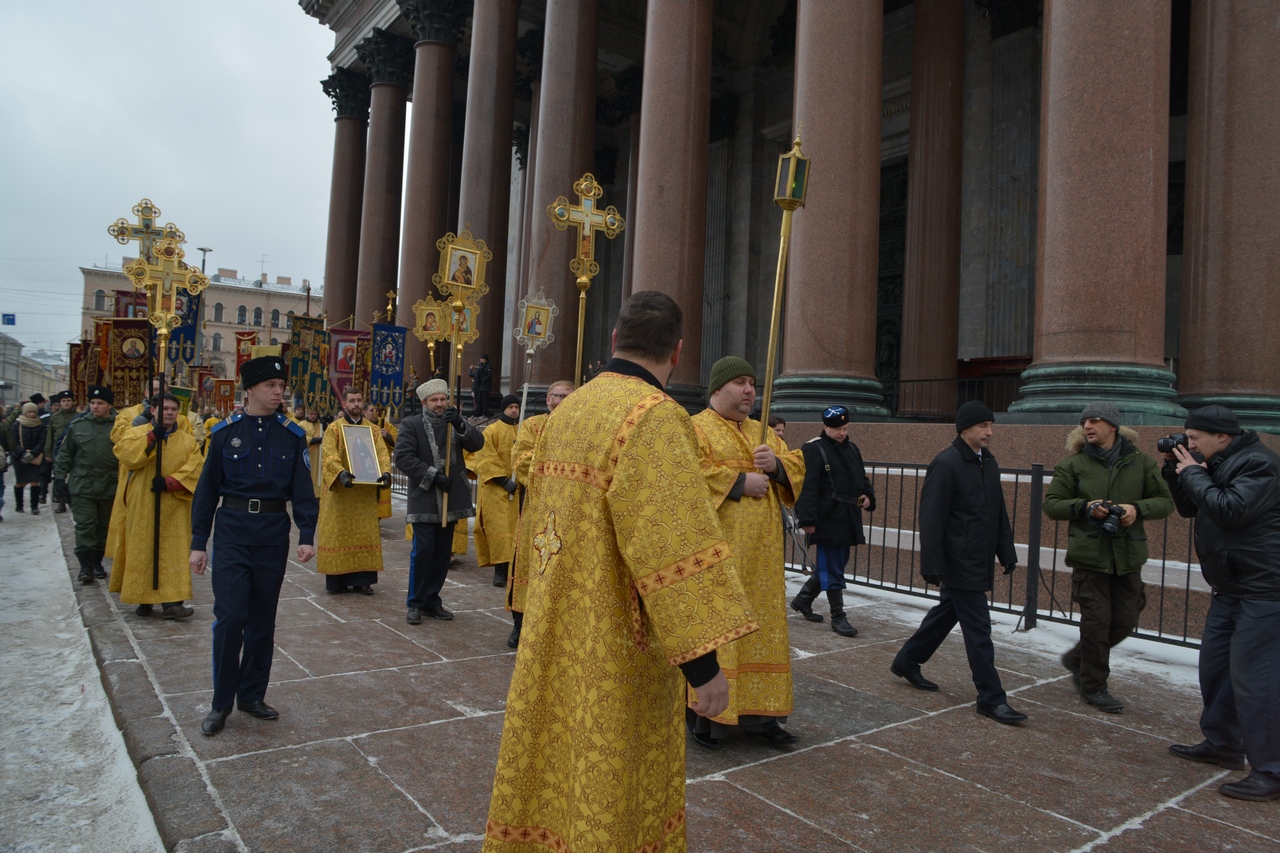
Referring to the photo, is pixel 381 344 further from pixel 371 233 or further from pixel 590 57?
pixel 371 233

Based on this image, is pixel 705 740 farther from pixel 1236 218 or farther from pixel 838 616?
pixel 1236 218

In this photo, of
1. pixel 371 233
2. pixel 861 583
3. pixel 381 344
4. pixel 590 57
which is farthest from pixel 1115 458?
pixel 371 233

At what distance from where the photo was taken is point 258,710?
4.55 metres

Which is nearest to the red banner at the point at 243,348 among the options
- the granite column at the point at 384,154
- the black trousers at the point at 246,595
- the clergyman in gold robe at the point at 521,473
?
the granite column at the point at 384,154

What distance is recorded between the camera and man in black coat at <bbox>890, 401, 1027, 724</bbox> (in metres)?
5.01

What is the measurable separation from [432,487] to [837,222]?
589cm

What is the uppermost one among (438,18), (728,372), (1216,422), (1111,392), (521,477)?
(438,18)

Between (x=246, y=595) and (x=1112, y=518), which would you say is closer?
(x=246, y=595)

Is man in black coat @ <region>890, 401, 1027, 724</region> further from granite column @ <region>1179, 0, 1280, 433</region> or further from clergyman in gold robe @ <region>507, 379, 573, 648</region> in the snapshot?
granite column @ <region>1179, 0, 1280, 433</region>

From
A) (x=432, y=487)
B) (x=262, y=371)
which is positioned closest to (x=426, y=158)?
(x=432, y=487)

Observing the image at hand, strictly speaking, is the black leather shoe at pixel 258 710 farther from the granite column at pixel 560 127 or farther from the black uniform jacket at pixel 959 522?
the granite column at pixel 560 127

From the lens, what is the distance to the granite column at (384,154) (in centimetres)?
2469

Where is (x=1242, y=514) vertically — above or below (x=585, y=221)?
below

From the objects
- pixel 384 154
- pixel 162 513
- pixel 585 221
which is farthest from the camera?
pixel 384 154
